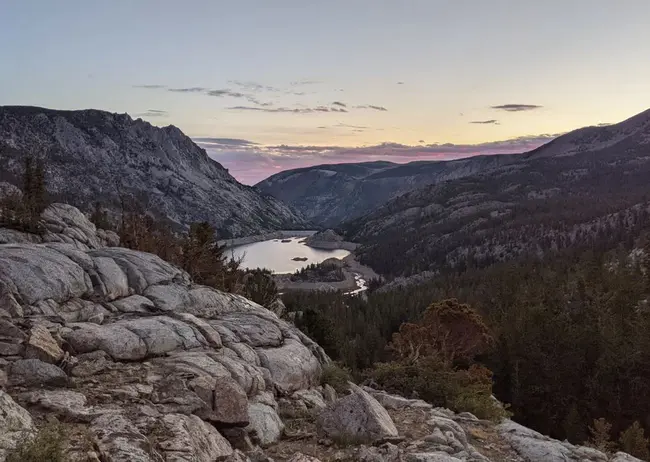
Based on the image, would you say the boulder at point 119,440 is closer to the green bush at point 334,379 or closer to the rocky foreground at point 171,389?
the rocky foreground at point 171,389

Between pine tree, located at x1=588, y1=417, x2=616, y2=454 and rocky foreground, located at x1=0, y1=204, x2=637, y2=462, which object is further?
pine tree, located at x1=588, y1=417, x2=616, y2=454

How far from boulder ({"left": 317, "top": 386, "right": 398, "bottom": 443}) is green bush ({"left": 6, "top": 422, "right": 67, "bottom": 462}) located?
7.38 metres

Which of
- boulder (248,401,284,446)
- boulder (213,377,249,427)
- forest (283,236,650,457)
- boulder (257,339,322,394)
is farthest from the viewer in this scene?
forest (283,236,650,457)

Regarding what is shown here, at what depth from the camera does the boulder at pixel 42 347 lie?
12484 millimetres

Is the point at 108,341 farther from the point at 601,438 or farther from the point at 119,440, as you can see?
the point at 601,438

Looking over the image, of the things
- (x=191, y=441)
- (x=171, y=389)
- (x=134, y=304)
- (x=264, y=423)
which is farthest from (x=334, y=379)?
(x=191, y=441)

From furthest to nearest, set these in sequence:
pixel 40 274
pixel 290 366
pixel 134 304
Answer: pixel 134 304, pixel 290 366, pixel 40 274

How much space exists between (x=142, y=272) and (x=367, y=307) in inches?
3765

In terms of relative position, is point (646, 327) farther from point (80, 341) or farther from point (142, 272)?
point (80, 341)

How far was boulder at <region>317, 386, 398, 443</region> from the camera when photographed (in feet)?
45.0

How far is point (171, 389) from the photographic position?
41.6 feet

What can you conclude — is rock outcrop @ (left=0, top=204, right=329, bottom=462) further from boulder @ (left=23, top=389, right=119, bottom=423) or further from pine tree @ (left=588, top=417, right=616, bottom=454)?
pine tree @ (left=588, top=417, right=616, bottom=454)

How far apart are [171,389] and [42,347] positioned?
3.36 m

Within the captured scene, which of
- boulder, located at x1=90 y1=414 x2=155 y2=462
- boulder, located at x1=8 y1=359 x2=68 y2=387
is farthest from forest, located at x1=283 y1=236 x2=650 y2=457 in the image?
boulder, located at x1=90 y1=414 x2=155 y2=462
